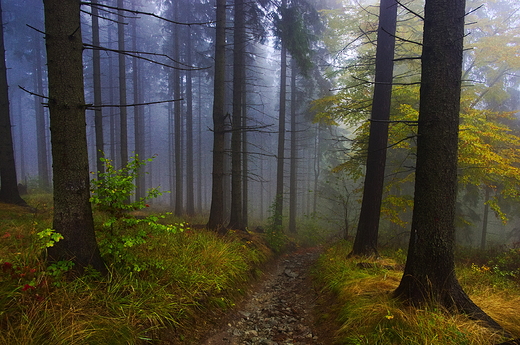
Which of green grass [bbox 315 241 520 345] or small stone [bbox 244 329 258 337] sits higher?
green grass [bbox 315 241 520 345]

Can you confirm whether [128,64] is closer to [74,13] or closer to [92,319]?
[74,13]

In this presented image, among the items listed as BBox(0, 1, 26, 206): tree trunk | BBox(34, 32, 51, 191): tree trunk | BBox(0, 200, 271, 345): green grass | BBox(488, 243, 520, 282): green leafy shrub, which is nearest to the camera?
BBox(0, 200, 271, 345): green grass

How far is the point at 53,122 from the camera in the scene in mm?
3385

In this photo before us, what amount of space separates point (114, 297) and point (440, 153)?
4757mm

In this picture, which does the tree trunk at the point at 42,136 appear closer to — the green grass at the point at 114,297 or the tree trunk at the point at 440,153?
the green grass at the point at 114,297

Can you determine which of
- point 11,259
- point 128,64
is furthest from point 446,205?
point 128,64

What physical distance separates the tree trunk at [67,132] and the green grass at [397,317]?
12.7 feet

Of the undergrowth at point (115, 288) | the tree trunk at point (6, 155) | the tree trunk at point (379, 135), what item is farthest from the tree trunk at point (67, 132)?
the tree trunk at point (6, 155)

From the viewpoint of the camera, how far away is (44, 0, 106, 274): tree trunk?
11.1 ft

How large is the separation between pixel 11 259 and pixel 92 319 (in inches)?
66.7

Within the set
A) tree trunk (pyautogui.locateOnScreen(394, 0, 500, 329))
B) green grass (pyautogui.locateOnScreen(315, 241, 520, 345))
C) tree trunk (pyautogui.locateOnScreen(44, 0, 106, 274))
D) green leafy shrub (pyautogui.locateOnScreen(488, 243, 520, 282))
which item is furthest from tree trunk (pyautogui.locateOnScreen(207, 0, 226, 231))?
green leafy shrub (pyautogui.locateOnScreen(488, 243, 520, 282))

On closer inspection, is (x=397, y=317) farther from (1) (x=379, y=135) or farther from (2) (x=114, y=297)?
(1) (x=379, y=135)

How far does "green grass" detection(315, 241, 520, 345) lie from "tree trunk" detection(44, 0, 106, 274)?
3.86 m

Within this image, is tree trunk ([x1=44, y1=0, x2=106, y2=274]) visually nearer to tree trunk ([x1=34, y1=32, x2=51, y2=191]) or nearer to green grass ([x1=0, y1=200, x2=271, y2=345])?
green grass ([x1=0, y1=200, x2=271, y2=345])
